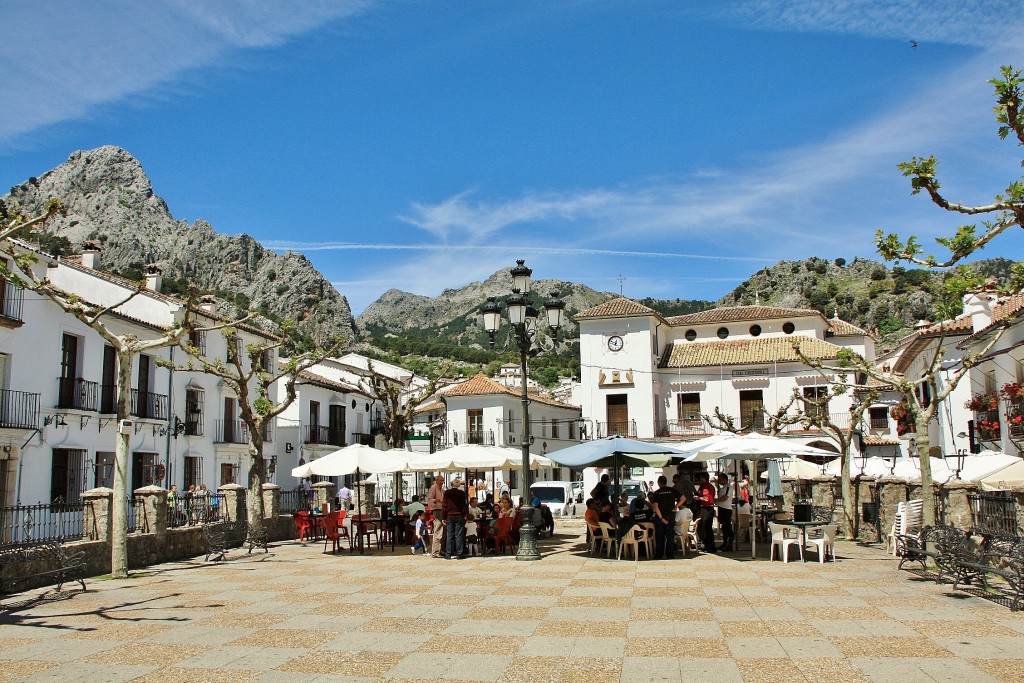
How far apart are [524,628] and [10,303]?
769 inches

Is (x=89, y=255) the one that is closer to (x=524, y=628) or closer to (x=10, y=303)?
(x=10, y=303)

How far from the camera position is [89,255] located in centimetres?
3200

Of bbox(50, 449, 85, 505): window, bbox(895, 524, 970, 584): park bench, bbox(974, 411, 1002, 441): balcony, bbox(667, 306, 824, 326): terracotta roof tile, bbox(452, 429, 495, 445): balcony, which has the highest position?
bbox(667, 306, 824, 326): terracotta roof tile

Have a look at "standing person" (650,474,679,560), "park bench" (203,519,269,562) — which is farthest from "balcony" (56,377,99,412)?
"standing person" (650,474,679,560)

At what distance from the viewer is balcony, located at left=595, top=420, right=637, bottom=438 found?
1791 inches

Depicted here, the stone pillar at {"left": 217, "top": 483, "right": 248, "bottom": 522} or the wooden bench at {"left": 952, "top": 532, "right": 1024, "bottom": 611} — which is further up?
the stone pillar at {"left": 217, "top": 483, "right": 248, "bottom": 522}

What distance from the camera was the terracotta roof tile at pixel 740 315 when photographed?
46.0 meters

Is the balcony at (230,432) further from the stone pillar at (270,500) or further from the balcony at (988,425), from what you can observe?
the balcony at (988,425)

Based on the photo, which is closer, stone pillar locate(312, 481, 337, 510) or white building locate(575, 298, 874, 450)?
stone pillar locate(312, 481, 337, 510)

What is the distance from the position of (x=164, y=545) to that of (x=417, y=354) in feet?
339

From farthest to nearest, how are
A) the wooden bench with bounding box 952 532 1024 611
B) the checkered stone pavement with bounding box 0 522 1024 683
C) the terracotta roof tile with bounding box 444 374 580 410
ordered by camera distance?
the terracotta roof tile with bounding box 444 374 580 410 < the wooden bench with bounding box 952 532 1024 611 < the checkered stone pavement with bounding box 0 522 1024 683

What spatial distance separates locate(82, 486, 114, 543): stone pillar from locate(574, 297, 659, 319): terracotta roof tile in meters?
35.2

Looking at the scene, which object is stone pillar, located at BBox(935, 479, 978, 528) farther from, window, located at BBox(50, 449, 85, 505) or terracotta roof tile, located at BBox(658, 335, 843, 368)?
terracotta roof tile, located at BBox(658, 335, 843, 368)

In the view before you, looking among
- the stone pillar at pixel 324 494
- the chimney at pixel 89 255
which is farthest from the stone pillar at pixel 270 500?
the chimney at pixel 89 255
